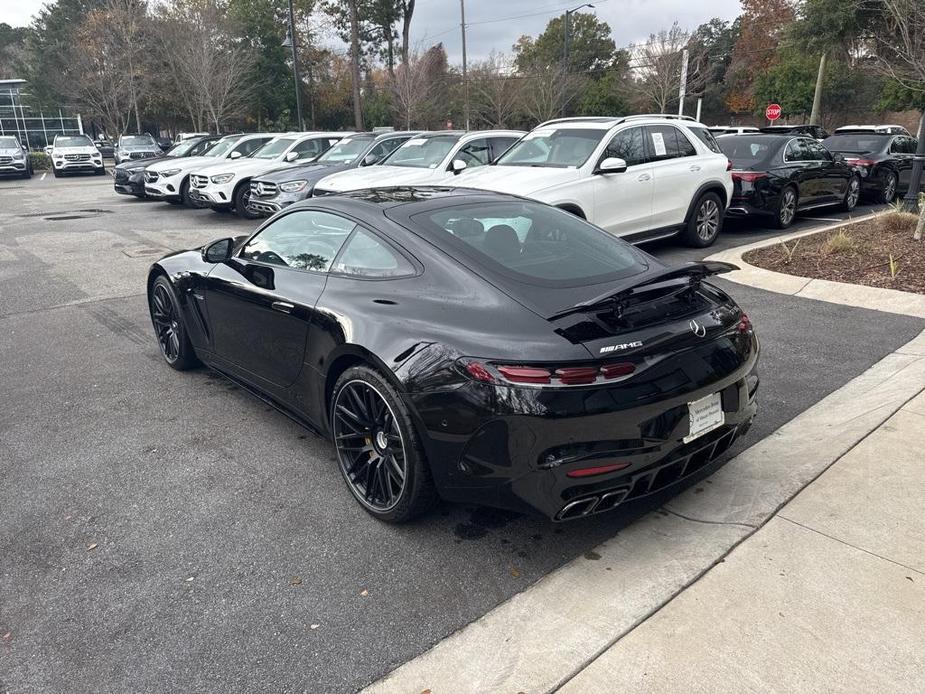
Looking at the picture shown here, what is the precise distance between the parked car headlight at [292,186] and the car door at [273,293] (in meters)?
8.11

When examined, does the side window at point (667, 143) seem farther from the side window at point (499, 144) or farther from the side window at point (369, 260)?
the side window at point (369, 260)

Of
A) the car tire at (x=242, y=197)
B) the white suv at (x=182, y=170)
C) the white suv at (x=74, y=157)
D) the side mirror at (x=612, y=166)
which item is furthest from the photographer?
the white suv at (x=74, y=157)

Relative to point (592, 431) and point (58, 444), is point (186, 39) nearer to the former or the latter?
point (58, 444)

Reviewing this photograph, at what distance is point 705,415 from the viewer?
2998mm

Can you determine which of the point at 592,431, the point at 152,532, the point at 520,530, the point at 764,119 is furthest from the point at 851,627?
the point at 764,119

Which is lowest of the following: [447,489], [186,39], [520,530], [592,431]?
[520,530]

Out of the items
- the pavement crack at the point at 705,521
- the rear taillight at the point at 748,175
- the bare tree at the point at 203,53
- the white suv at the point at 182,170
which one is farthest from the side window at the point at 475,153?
the bare tree at the point at 203,53

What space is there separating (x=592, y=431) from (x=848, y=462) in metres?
1.90

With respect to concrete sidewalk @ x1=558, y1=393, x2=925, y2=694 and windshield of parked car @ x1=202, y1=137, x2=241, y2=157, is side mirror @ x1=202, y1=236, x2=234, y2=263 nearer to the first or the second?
concrete sidewalk @ x1=558, y1=393, x2=925, y2=694

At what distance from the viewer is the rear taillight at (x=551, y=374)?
266 cm

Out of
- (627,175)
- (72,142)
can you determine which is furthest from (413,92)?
(627,175)

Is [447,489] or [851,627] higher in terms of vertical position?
[447,489]

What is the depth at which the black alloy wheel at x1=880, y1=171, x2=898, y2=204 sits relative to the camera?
14.7 m

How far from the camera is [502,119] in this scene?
4409 cm
